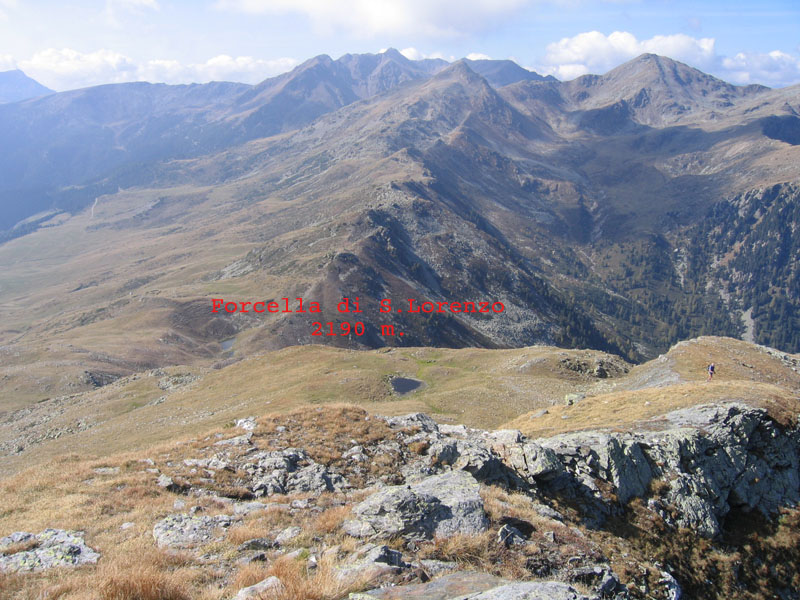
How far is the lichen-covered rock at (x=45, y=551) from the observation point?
10.6m

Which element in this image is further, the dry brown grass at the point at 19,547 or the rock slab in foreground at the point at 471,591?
the dry brown grass at the point at 19,547

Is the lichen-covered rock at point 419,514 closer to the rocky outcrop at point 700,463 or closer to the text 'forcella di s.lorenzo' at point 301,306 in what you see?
the rocky outcrop at point 700,463

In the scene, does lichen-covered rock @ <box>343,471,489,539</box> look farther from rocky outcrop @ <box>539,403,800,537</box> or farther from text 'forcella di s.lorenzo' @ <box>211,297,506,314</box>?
text 'forcella di s.lorenzo' @ <box>211,297,506,314</box>

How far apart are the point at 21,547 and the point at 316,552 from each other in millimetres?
8012

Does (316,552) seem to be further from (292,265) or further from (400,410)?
(292,265)

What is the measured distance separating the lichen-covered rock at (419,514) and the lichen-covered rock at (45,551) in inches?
289

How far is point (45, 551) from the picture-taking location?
11320 mm

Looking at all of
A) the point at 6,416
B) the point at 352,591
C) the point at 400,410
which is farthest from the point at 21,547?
the point at 6,416

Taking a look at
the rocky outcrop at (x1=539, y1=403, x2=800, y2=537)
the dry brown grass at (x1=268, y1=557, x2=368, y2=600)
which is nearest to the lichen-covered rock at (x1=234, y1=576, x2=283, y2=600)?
the dry brown grass at (x1=268, y1=557, x2=368, y2=600)

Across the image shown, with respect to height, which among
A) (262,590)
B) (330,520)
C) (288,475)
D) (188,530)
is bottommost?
(288,475)

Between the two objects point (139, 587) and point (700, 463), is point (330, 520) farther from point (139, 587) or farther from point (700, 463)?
point (700, 463)

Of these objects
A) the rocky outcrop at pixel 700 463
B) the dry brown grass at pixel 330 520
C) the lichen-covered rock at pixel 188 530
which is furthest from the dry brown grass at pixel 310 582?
the rocky outcrop at pixel 700 463

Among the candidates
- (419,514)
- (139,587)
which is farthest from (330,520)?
(139,587)

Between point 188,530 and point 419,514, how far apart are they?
756cm
